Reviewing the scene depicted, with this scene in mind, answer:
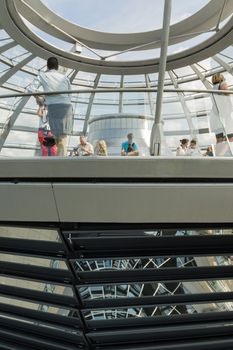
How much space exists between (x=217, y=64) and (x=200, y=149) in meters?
17.8

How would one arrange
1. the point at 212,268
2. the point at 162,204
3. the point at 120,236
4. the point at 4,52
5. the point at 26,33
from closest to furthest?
the point at 162,204 → the point at 120,236 → the point at 212,268 → the point at 26,33 → the point at 4,52

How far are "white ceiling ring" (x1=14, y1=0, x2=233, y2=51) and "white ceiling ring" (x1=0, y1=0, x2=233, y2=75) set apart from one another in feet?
1.70

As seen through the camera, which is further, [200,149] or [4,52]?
[4,52]

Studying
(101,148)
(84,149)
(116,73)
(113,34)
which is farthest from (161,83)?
(116,73)

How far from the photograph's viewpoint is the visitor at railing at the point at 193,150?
5.70 metres

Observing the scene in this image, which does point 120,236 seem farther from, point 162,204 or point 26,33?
point 26,33

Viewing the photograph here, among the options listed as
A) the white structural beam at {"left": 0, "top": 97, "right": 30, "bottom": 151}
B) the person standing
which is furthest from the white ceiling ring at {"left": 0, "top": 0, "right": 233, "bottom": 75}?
the person standing

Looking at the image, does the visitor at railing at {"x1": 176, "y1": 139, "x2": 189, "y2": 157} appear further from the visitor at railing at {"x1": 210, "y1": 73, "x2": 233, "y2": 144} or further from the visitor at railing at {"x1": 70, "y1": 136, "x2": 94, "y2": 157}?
the visitor at railing at {"x1": 70, "y1": 136, "x2": 94, "y2": 157}

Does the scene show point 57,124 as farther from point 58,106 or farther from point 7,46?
point 7,46

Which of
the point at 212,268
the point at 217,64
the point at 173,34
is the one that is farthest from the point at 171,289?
the point at 217,64

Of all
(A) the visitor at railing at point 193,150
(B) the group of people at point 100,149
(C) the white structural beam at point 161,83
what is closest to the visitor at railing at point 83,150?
(B) the group of people at point 100,149

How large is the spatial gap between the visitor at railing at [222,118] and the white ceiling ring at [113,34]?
10876 millimetres

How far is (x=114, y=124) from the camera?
686cm

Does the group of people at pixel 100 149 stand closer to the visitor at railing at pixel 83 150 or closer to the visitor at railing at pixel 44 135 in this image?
the visitor at railing at pixel 83 150
